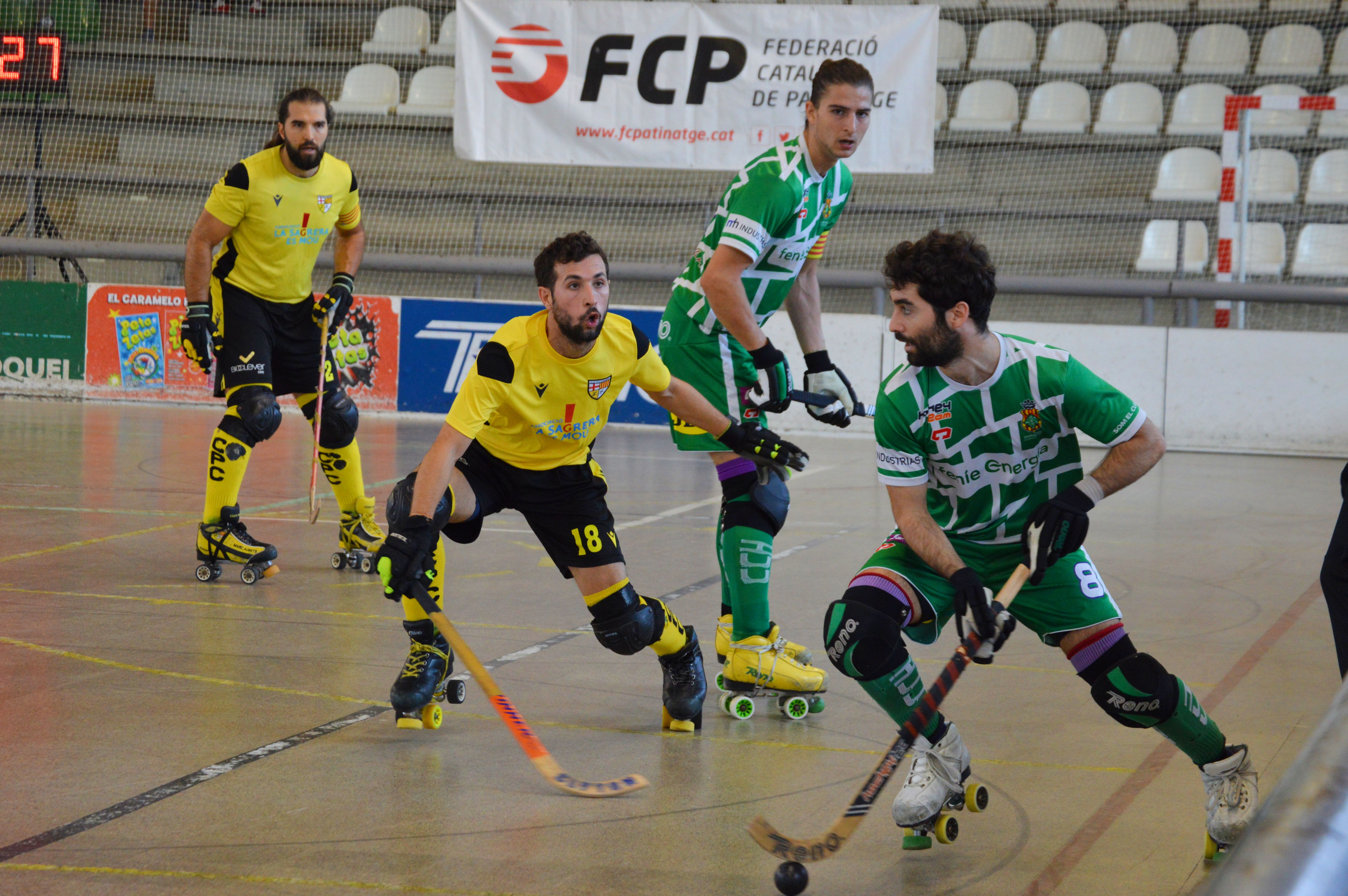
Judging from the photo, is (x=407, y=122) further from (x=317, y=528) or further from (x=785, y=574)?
(x=785, y=574)

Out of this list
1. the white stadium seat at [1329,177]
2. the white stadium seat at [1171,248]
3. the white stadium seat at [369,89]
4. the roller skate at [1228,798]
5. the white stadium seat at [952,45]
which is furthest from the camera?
the white stadium seat at [369,89]

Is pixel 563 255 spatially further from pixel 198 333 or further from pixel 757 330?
pixel 198 333

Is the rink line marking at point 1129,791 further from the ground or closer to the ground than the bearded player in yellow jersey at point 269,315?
closer to the ground

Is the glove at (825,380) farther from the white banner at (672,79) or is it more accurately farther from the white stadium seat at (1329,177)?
the white stadium seat at (1329,177)

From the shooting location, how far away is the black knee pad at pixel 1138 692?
9.80 feet

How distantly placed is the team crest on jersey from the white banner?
29.2ft

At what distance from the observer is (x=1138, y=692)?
3.00 metres

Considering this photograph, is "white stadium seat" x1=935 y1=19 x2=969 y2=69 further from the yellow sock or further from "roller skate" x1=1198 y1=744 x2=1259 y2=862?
"roller skate" x1=1198 y1=744 x2=1259 y2=862

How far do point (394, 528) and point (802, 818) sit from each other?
127 centimetres

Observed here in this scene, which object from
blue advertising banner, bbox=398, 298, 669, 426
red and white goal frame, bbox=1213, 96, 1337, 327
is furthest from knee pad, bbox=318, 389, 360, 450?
red and white goal frame, bbox=1213, 96, 1337, 327

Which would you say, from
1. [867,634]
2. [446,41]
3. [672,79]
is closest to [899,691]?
[867,634]

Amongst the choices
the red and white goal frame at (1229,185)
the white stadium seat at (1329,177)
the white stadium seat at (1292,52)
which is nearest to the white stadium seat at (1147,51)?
the white stadium seat at (1292,52)

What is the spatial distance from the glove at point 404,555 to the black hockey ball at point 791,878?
123cm

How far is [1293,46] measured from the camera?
13758mm
